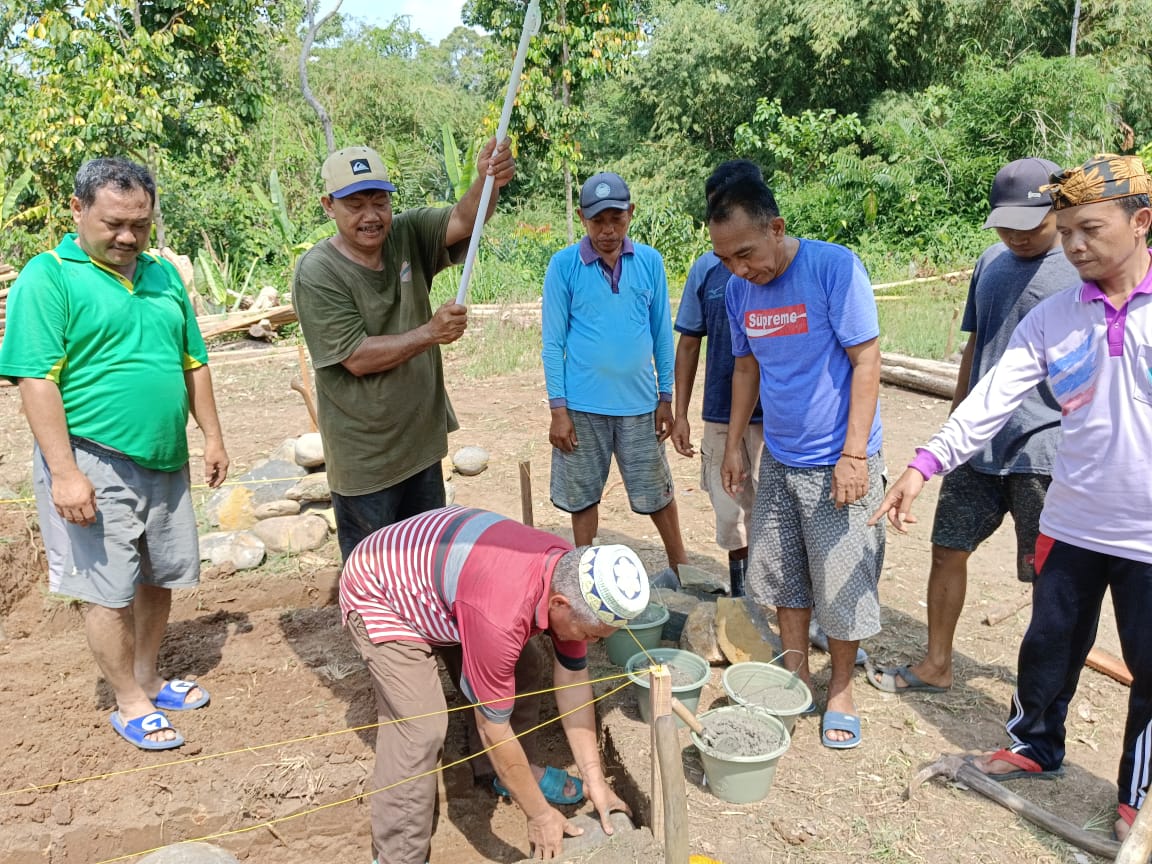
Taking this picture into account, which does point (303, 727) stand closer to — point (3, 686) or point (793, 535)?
point (3, 686)

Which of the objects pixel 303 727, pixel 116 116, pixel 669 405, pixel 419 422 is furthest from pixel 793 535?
pixel 116 116

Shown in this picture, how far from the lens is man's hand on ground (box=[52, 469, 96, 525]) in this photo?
305 cm

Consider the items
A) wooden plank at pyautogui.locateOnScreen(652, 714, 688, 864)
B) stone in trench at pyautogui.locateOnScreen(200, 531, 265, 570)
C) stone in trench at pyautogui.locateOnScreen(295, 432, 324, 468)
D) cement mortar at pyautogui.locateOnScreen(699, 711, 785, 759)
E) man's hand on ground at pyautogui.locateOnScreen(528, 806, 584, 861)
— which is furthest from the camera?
stone in trench at pyautogui.locateOnScreen(295, 432, 324, 468)

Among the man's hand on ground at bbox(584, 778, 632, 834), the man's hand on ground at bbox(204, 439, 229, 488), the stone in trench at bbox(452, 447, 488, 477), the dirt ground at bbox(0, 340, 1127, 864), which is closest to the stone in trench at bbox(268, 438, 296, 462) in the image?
the stone in trench at bbox(452, 447, 488, 477)

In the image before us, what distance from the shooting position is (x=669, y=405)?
168 inches

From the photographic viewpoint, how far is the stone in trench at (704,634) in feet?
12.1

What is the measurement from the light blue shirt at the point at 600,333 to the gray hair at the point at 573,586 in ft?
5.32

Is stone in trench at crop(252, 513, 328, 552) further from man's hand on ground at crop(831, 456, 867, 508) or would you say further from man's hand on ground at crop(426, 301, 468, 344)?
man's hand on ground at crop(831, 456, 867, 508)

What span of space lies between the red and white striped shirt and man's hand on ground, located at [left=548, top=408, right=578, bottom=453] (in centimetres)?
124

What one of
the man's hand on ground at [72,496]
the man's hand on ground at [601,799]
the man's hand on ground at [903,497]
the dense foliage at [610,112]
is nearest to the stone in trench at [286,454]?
the man's hand on ground at [72,496]

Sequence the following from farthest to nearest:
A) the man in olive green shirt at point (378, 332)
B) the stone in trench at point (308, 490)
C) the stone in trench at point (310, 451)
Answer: the stone in trench at point (310, 451) → the stone in trench at point (308, 490) → the man in olive green shirt at point (378, 332)

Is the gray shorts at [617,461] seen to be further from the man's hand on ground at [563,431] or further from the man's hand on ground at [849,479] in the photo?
the man's hand on ground at [849,479]

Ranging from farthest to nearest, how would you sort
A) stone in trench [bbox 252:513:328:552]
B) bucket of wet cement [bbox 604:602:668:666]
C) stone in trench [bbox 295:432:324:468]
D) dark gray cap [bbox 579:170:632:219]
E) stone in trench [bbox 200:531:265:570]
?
stone in trench [bbox 295:432:324:468]
stone in trench [bbox 252:513:328:552]
stone in trench [bbox 200:531:265:570]
dark gray cap [bbox 579:170:632:219]
bucket of wet cement [bbox 604:602:668:666]

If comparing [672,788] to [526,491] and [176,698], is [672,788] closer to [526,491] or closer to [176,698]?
[526,491]
